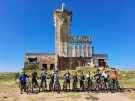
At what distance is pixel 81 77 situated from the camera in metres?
27.2

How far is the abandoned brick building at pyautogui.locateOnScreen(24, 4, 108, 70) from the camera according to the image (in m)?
90.2

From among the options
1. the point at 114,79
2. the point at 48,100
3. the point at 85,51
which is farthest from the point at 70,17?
the point at 48,100

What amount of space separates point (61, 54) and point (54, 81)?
66.6 m

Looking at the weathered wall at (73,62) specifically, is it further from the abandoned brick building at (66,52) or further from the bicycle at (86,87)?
the bicycle at (86,87)

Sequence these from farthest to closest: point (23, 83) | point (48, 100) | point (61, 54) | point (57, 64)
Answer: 1. point (61, 54)
2. point (57, 64)
3. point (23, 83)
4. point (48, 100)

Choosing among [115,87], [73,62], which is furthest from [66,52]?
[115,87]

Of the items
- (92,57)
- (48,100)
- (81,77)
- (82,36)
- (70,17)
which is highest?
(70,17)

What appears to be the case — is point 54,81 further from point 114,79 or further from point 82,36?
point 82,36

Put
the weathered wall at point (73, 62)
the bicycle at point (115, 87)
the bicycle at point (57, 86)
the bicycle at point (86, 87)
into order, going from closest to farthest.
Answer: the bicycle at point (57, 86) → the bicycle at point (86, 87) → the bicycle at point (115, 87) → the weathered wall at point (73, 62)

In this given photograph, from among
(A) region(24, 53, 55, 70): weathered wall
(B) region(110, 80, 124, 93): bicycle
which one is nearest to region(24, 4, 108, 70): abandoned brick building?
(A) region(24, 53, 55, 70): weathered wall

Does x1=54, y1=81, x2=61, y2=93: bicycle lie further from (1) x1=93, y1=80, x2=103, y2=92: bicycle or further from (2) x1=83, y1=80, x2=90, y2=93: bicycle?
(1) x1=93, y1=80, x2=103, y2=92: bicycle

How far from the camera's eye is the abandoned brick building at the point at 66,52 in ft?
296

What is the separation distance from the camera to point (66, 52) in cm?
9219

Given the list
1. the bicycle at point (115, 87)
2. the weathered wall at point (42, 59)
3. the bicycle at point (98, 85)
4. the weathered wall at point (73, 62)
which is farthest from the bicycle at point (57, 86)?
the weathered wall at point (42, 59)
